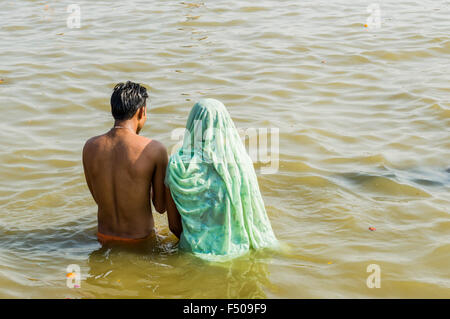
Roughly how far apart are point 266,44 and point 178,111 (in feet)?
9.58

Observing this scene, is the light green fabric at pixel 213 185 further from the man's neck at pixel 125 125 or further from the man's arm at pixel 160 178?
the man's neck at pixel 125 125

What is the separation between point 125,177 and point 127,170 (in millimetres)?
57

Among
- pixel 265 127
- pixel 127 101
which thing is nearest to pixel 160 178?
pixel 127 101

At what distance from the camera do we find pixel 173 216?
407 centimetres

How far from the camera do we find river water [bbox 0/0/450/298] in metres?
4.01

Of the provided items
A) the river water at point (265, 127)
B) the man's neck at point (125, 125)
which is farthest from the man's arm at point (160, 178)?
the river water at point (265, 127)

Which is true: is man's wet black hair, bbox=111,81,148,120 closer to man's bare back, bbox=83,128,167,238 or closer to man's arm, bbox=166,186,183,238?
man's bare back, bbox=83,128,167,238

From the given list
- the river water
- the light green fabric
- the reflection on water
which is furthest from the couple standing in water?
the river water

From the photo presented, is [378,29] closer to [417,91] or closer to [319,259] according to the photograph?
[417,91]

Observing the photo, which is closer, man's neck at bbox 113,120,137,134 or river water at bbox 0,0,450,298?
man's neck at bbox 113,120,137,134

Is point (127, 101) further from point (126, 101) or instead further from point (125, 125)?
point (125, 125)

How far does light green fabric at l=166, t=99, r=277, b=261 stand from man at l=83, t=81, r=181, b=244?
16cm

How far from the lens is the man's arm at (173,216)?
4.01m

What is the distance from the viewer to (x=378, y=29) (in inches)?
397
